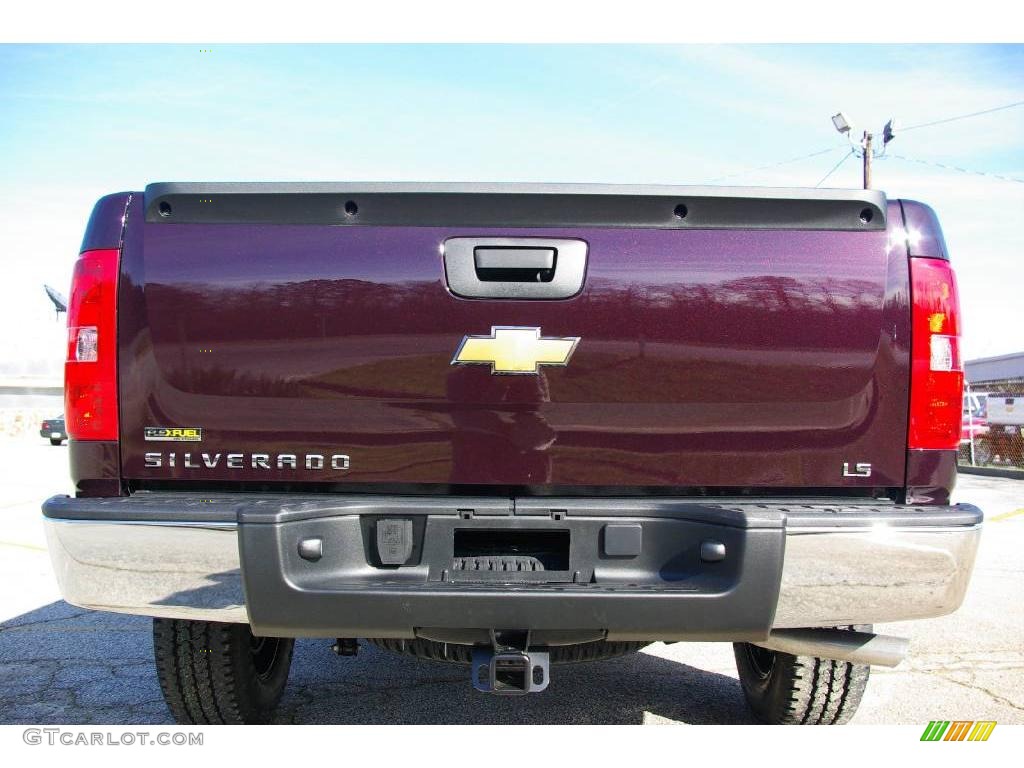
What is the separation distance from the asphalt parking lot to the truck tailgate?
4.81 feet

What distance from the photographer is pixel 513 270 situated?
2.54m

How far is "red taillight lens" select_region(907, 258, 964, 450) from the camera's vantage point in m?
2.53

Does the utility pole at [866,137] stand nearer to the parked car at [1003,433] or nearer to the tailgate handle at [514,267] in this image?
the parked car at [1003,433]

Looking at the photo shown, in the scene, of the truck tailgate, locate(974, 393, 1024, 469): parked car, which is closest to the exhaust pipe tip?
the truck tailgate

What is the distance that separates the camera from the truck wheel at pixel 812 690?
3182 millimetres

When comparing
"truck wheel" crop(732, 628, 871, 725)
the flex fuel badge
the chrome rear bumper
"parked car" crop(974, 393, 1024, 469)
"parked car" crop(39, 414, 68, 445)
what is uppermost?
the flex fuel badge

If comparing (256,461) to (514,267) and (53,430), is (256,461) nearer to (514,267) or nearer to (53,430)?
(514,267)

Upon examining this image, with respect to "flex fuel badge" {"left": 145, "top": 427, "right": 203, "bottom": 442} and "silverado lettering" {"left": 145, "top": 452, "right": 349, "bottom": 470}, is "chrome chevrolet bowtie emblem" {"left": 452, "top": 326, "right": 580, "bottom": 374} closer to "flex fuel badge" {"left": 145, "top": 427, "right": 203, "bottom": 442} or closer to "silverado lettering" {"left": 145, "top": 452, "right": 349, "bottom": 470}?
"silverado lettering" {"left": 145, "top": 452, "right": 349, "bottom": 470}

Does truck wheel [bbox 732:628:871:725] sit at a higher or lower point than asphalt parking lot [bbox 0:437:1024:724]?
higher

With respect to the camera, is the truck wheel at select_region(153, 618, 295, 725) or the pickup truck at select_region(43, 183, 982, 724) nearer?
the pickup truck at select_region(43, 183, 982, 724)

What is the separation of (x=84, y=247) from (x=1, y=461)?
2080 cm

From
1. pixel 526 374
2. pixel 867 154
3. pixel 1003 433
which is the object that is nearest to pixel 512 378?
pixel 526 374

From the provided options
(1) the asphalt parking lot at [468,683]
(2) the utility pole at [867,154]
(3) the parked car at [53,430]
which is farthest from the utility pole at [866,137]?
(3) the parked car at [53,430]
